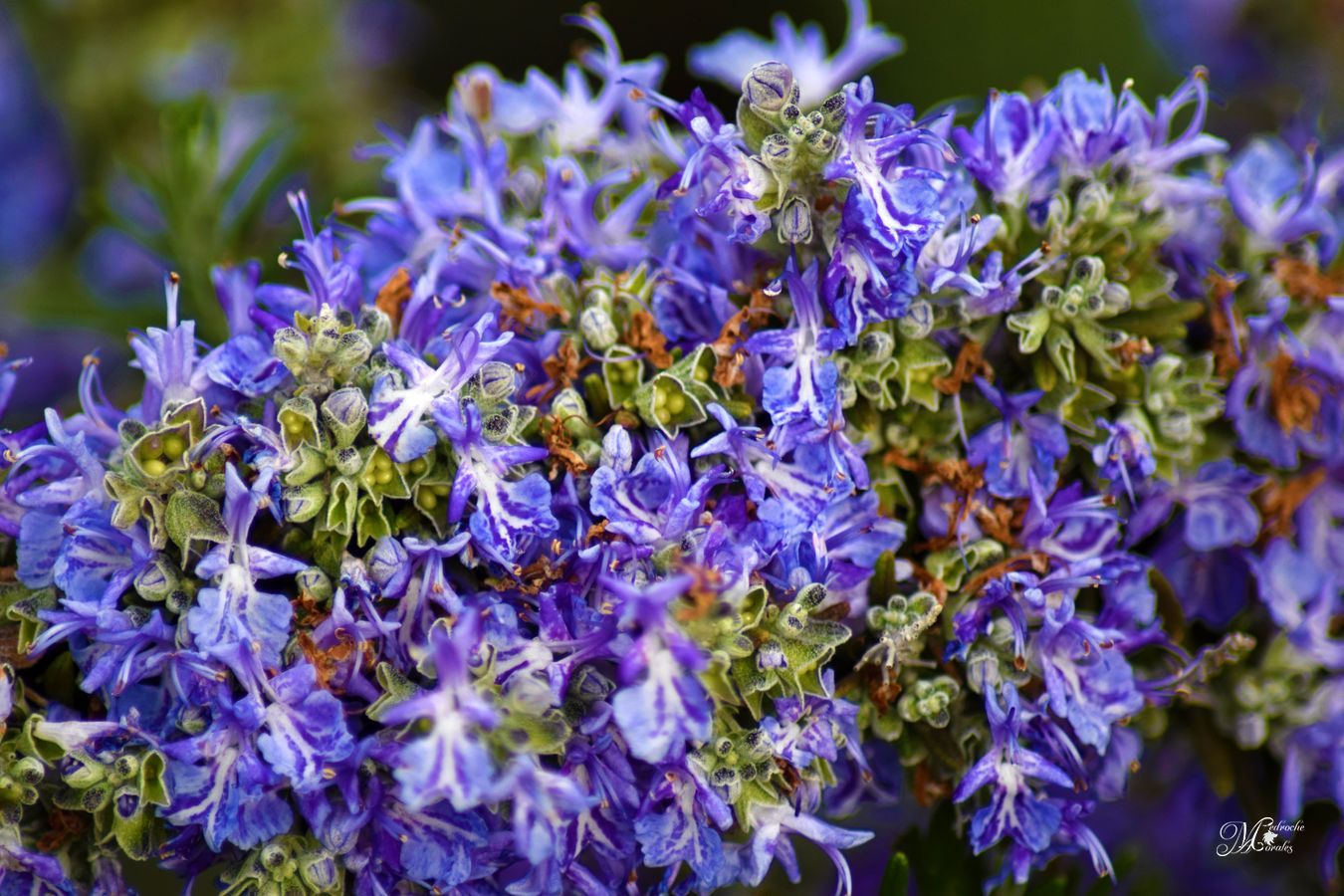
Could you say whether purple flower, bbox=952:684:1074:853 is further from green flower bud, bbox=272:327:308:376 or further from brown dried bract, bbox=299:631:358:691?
green flower bud, bbox=272:327:308:376

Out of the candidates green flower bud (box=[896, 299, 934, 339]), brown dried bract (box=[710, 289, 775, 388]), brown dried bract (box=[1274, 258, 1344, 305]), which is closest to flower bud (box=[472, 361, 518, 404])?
brown dried bract (box=[710, 289, 775, 388])

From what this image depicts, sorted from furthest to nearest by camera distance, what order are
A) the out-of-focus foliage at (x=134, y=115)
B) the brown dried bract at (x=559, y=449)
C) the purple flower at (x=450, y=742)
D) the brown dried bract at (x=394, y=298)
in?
the out-of-focus foliage at (x=134, y=115) < the brown dried bract at (x=394, y=298) < the brown dried bract at (x=559, y=449) < the purple flower at (x=450, y=742)

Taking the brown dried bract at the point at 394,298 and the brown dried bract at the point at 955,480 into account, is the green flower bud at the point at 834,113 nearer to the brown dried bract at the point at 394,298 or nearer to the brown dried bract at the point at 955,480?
the brown dried bract at the point at 955,480

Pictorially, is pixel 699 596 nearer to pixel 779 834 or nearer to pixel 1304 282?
pixel 779 834

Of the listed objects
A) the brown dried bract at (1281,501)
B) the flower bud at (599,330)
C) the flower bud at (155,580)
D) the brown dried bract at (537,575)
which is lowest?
the flower bud at (155,580)

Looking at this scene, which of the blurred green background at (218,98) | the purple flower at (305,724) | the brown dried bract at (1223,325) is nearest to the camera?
the purple flower at (305,724)

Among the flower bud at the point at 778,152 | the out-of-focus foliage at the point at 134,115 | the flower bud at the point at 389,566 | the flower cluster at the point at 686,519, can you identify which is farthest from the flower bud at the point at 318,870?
the out-of-focus foliage at the point at 134,115
